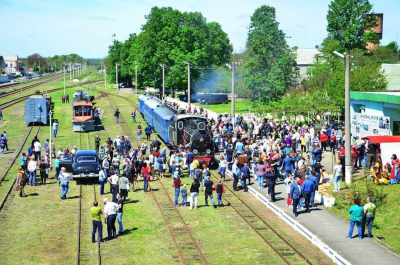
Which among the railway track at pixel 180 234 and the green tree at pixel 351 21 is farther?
the green tree at pixel 351 21

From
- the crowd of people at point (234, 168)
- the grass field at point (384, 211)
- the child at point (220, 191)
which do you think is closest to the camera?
the grass field at point (384, 211)

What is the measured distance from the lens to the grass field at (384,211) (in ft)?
69.7

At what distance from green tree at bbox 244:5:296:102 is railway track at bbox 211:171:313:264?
3924cm

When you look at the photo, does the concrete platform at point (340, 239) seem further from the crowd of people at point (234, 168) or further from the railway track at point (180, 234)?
the railway track at point (180, 234)

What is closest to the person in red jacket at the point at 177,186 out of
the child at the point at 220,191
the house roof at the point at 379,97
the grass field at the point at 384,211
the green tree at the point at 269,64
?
the child at the point at 220,191

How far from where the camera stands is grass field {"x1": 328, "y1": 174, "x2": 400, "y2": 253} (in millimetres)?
21234

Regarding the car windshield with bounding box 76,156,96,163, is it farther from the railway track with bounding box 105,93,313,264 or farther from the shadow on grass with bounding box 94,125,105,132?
the shadow on grass with bounding box 94,125,105,132

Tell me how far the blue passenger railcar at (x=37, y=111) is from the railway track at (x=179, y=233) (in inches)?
1127

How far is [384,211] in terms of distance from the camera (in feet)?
81.6

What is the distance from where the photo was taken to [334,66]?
246 feet

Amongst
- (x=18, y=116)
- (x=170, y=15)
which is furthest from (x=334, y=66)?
(x=18, y=116)

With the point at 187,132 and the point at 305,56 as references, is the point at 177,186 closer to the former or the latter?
the point at 187,132

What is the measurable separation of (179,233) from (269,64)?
47.2m

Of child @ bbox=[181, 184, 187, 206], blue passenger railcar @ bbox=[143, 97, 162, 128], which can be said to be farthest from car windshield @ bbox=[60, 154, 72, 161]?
blue passenger railcar @ bbox=[143, 97, 162, 128]
